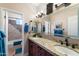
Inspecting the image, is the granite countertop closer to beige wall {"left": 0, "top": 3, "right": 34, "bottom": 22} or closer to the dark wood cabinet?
the dark wood cabinet

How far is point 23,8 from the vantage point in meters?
2.02

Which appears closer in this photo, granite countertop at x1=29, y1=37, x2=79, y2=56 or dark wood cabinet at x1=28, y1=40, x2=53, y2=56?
granite countertop at x1=29, y1=37, x2=79, y2=56

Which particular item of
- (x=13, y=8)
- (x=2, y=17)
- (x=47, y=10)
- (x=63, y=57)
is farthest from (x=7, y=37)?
(x=63, y=57)

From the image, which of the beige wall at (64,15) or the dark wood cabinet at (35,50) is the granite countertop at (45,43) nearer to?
the dark wood cabinet at (35,50)

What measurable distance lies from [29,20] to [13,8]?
31cm

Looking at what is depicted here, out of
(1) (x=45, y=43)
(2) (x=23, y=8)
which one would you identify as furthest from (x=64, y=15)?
(2) (x=23, y=8)

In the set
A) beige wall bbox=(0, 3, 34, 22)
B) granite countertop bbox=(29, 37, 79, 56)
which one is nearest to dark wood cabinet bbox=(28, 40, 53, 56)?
granite countertop bbox=(29, 37, 79, 56)

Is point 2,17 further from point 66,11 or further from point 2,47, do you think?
point 66,11

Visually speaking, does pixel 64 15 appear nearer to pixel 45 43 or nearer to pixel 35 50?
pixel 45 43

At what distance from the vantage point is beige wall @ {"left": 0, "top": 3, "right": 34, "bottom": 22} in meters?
1.99

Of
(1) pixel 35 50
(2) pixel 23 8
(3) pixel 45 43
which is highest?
(2) pixel 23 8

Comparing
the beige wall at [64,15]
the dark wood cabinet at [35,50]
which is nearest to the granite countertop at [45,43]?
the dark wood cabinet at [35,50]

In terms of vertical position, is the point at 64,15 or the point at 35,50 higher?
the point at 64,15

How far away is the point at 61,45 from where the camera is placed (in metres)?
2.09
